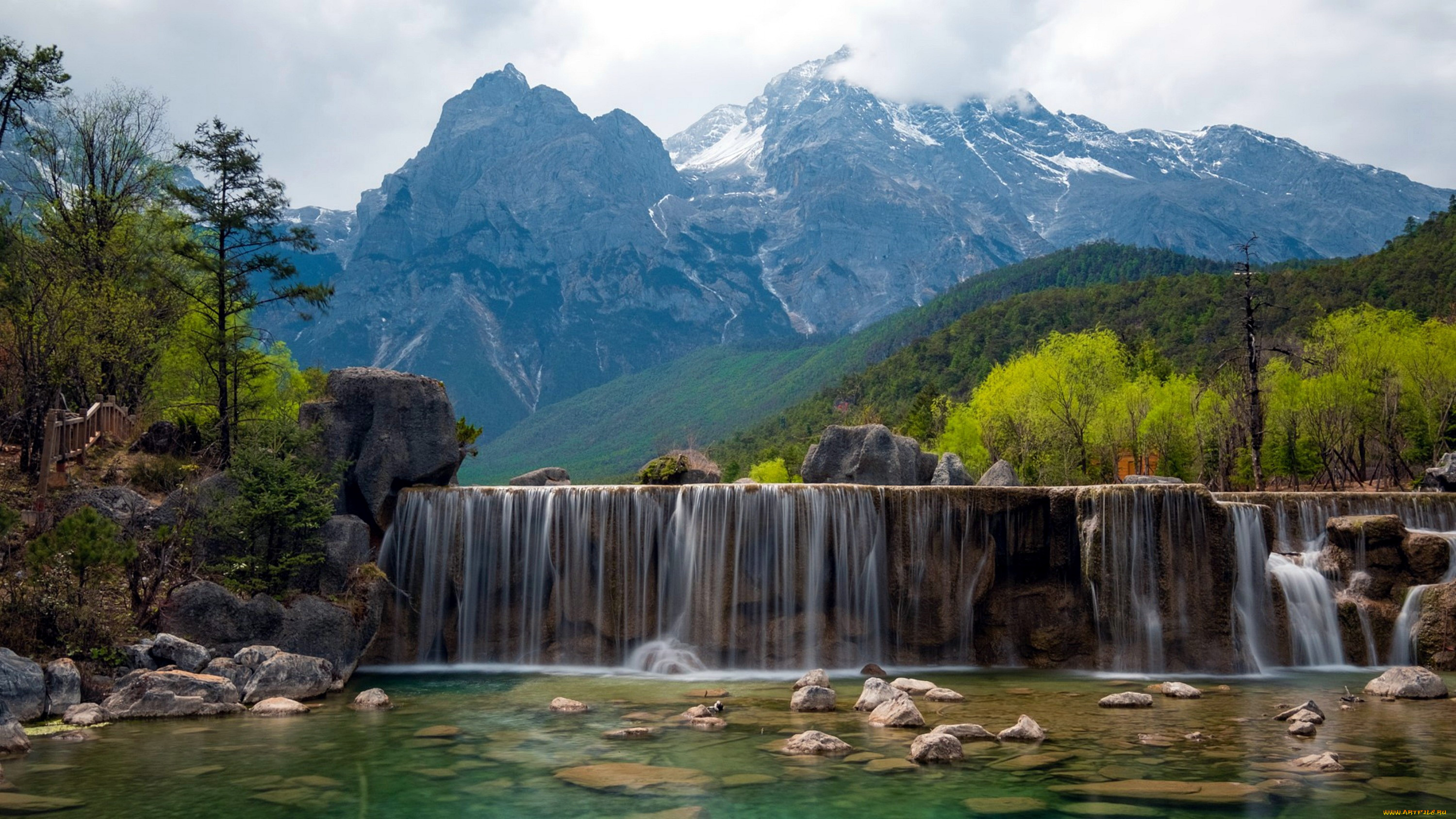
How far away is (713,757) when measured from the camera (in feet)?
50.8

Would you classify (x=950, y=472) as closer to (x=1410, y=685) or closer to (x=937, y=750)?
(x=1410, y=685)

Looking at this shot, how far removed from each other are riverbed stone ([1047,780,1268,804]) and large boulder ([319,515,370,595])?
18443 millimetres

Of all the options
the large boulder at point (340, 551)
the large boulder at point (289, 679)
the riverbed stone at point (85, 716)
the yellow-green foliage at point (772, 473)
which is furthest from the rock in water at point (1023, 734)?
the yellow-green foliage at point (772, 473)

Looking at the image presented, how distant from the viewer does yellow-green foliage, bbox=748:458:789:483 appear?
69000 mm

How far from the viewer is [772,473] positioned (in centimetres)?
7081

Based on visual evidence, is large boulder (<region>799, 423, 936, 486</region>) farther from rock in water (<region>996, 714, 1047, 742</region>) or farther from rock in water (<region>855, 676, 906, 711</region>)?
rock in water (<region>996, 714, 1047, 742</region>)

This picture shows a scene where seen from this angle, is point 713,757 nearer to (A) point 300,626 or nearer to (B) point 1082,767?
(B) point 1082,767

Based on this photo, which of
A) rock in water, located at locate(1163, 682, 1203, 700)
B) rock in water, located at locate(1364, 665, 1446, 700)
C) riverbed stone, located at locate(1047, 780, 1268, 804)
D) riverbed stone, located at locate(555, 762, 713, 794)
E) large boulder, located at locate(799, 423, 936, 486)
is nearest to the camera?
riverbed stone, located at locate(1047, 780, 1268, 804)

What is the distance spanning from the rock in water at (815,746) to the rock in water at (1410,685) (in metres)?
12.1

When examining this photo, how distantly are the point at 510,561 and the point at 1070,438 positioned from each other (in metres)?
33.0

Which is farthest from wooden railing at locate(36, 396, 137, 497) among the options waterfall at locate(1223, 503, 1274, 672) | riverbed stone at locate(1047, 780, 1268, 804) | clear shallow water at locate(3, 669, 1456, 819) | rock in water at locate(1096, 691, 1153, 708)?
waterfall at locate(1223, 503, 1274, 672)

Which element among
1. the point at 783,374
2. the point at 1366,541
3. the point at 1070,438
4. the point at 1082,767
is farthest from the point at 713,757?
the point at 783,374

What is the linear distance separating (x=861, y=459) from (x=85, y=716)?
25543 mm

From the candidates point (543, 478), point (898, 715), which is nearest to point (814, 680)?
point (898, 715)
